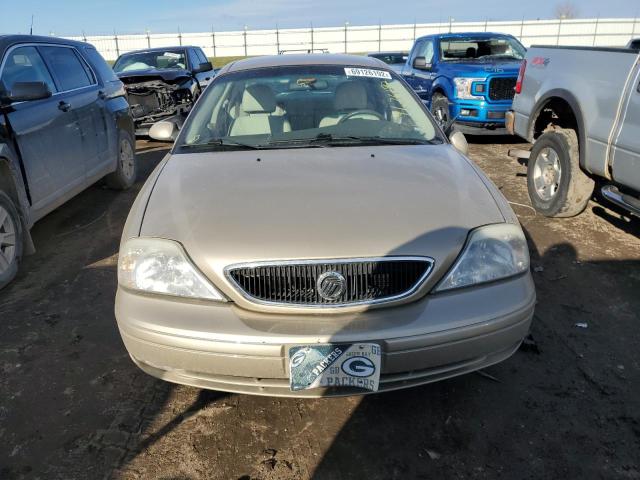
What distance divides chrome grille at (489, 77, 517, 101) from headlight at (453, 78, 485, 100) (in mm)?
174

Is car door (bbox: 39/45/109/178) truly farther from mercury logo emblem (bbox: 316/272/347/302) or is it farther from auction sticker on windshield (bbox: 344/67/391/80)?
mercury logo emblem (bbox: 316/272/347/302)

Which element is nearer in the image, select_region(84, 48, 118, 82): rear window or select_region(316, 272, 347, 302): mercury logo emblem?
select_region(316, 272, 347, 302): mercury logo emblem

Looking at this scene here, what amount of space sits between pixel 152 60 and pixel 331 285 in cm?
1050

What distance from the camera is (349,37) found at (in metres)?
42.7

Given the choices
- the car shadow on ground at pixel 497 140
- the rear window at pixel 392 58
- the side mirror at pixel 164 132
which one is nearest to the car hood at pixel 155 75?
the car shadow on ground at pixel 497 140

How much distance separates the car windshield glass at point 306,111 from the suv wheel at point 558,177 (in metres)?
2.04

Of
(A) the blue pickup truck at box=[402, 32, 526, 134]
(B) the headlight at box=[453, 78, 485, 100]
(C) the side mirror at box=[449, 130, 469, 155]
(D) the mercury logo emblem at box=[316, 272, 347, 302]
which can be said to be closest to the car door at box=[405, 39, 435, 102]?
(A) the blue pickup truck at box=[402, 32, 526, 134]

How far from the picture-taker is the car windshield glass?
10.5 ft

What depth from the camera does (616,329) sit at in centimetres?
312

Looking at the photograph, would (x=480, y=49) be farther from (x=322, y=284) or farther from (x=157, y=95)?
(x=322, y=284)

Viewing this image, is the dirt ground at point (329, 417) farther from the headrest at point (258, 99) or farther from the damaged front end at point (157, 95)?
the damaged front end at point (157, 95)

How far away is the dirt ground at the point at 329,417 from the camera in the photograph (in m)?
2.14

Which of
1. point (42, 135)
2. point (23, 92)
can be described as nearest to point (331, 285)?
point (23, 92)

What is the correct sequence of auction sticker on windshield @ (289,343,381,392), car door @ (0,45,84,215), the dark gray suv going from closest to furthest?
auction sticker on windshield @ (289,343,381,392) < the dark gray suv < car door @ (0,45,84,215)
